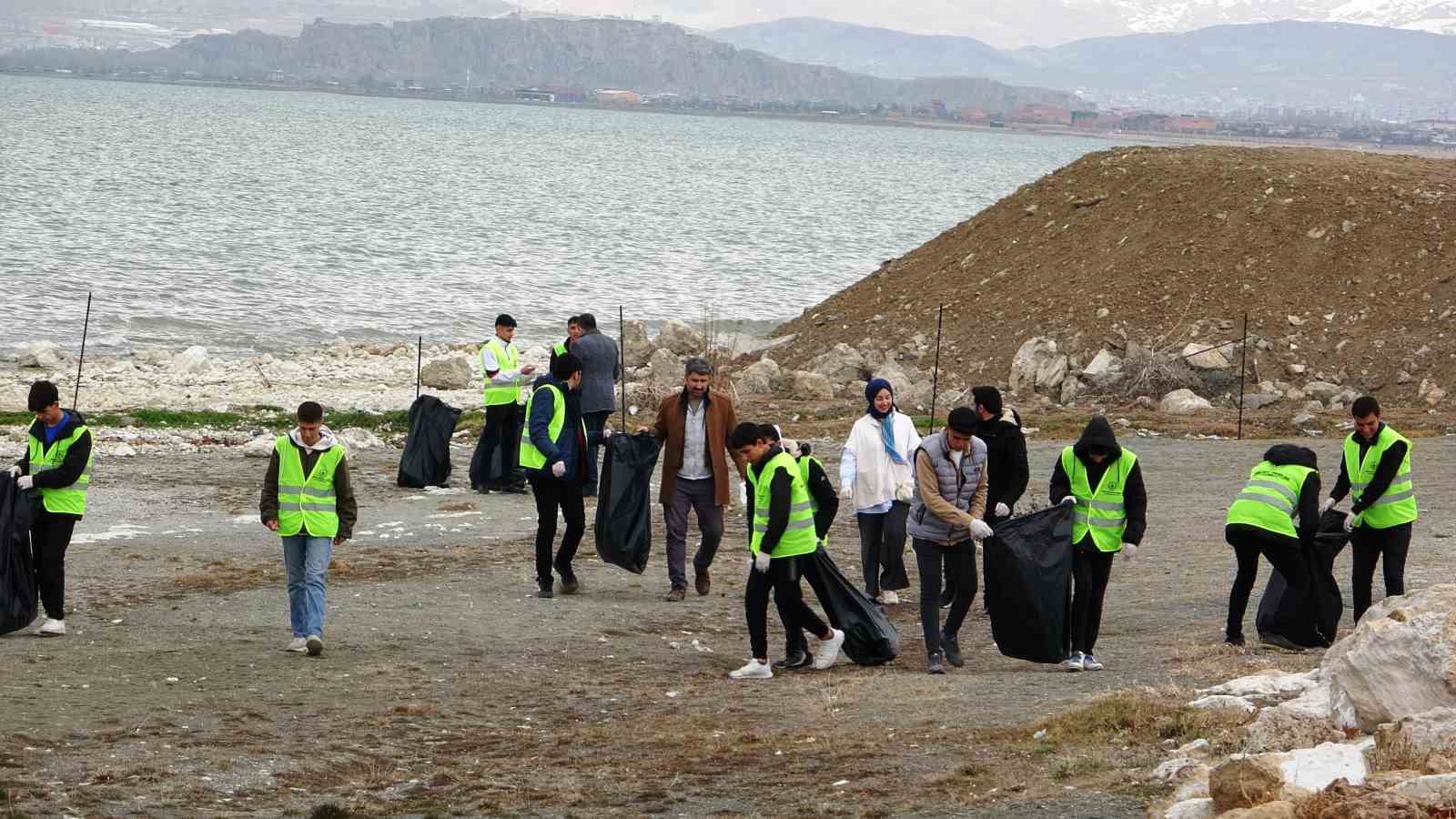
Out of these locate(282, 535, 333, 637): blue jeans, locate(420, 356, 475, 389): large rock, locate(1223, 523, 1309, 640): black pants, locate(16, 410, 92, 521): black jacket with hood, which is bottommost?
locate(420, 356, 475, 389): large rock

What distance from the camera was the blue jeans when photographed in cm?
1023

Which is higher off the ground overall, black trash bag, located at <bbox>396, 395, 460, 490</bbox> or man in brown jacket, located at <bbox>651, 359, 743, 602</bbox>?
man in brown jacket, located at <bbox>651, 359, 743, 602</bbox>

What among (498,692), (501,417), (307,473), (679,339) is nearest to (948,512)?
(498,692)

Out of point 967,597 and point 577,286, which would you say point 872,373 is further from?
point 577,286

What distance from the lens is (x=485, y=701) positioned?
950 centimetres

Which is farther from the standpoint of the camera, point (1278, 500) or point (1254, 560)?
point (1254, 560)

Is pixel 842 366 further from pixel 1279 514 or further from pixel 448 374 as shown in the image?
pixel 1279 514

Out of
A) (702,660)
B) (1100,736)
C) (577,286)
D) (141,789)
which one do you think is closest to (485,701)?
(702,660)

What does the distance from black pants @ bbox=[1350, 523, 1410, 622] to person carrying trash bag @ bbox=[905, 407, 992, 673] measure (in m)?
2.40

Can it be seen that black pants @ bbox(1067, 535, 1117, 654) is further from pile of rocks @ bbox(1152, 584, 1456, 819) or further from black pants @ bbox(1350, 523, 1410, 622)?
black pants @ bbox(1350, 523, 1410, 622)

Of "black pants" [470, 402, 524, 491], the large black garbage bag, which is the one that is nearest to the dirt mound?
"black pants" [470, 402, 524, 491]

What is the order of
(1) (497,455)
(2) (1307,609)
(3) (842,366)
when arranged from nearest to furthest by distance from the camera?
1. (2) (1307,609)
2. (1) (497,455)
3. (3) (842,366)

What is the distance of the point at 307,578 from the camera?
403 inches

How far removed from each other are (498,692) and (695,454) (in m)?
2.77
